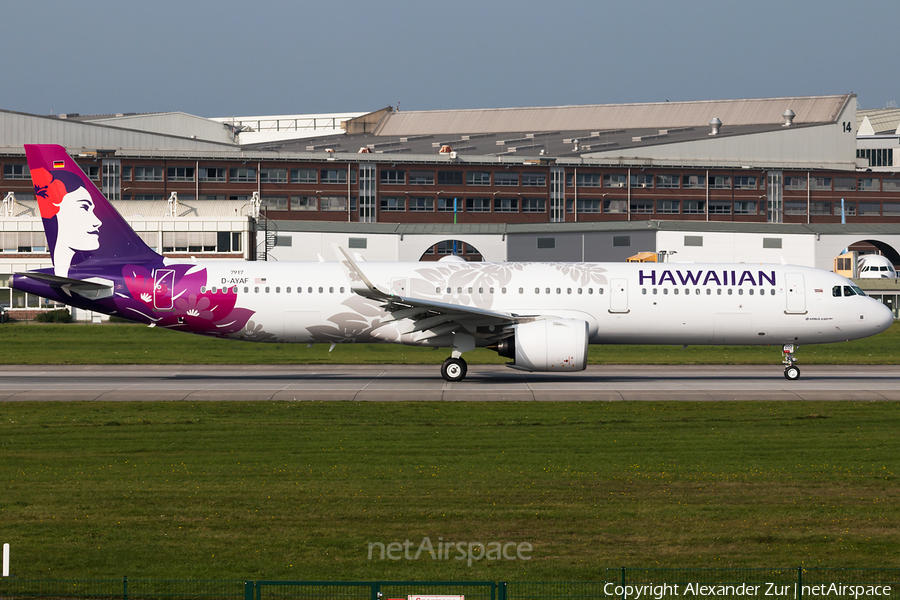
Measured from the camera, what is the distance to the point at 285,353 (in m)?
47.1

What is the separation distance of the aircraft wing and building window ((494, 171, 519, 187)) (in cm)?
8665

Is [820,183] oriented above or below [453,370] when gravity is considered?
above

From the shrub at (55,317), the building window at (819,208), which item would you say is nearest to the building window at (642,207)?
the building window at (819,208)

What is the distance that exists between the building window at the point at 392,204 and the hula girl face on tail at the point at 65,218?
8205 cm

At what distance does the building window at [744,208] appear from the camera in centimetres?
12338

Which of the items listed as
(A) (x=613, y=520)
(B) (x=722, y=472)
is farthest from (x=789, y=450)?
(A) (x=613, y=520)

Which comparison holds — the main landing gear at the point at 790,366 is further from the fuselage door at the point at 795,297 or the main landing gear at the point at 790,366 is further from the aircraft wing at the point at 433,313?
the aircraft wing at the point at 433,313

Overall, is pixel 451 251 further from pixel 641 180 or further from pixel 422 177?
pixel 641 180

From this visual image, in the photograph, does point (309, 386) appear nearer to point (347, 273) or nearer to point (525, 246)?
point (347, 273)

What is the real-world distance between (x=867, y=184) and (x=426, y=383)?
110991 millimetres

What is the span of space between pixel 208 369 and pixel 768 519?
29.3 meters

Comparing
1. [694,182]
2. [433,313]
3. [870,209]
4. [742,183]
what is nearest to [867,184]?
[870,209]

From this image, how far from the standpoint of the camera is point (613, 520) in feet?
51.2

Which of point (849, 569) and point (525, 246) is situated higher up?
point (525, 246)
